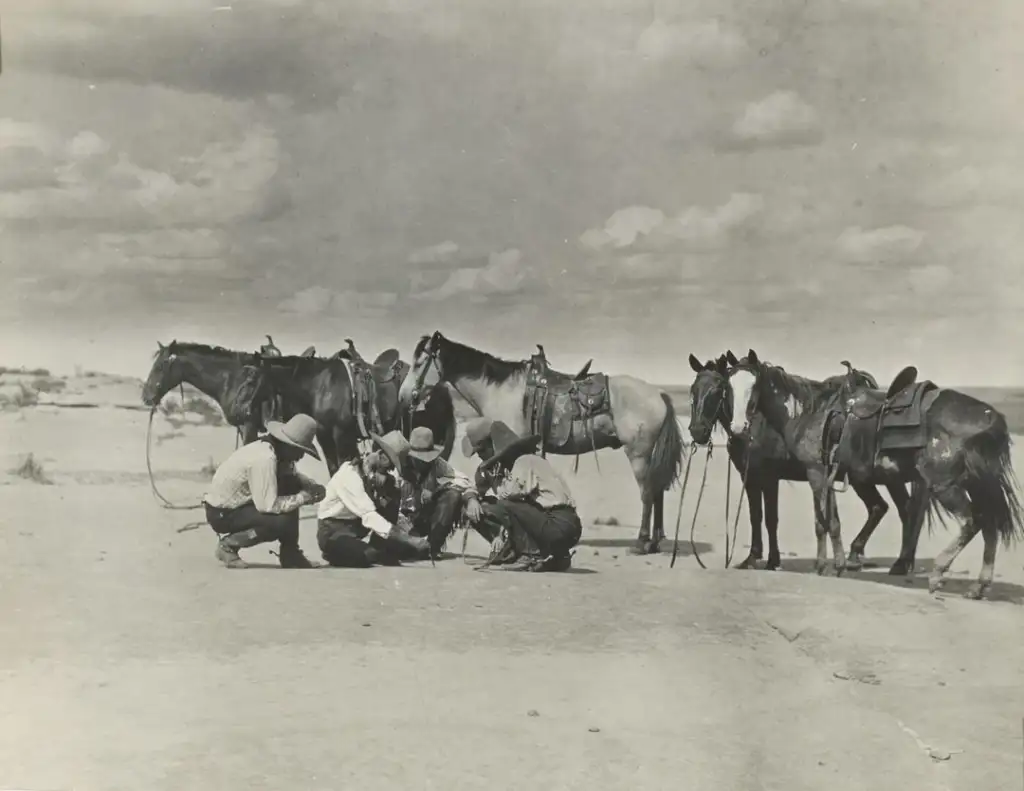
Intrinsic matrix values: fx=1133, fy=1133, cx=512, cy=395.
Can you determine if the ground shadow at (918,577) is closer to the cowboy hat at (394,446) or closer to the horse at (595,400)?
the horse at (595,400)

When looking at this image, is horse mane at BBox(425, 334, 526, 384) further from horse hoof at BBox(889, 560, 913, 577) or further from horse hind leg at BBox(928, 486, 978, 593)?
horse hind leg at BBox(928, 486, 978, 593)

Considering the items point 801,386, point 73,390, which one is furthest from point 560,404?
point 73,390

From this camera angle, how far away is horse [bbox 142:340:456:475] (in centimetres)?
703

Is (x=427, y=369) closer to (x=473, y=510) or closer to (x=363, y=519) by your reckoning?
(x=473, y=510)

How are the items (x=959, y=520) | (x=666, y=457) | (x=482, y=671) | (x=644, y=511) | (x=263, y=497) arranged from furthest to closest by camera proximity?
1. (x=666, y=457)
2. (x=644, y=511)
3. (x=263, y=497)
4. (x=959, y=520)
5. (x=482, y=671)

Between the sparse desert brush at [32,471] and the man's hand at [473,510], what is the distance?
2483 mm

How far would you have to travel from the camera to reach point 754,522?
6.57m

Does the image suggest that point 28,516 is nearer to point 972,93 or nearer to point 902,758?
point 902,758

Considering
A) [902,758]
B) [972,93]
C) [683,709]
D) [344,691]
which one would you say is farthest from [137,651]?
[972,93]

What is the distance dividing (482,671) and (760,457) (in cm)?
235

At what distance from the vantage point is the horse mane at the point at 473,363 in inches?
271

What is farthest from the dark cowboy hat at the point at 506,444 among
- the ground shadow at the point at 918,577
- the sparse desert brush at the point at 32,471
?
the sparse desert brush at the point at 32,471

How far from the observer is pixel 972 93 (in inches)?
235

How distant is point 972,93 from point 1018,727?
A: 10.6ft
